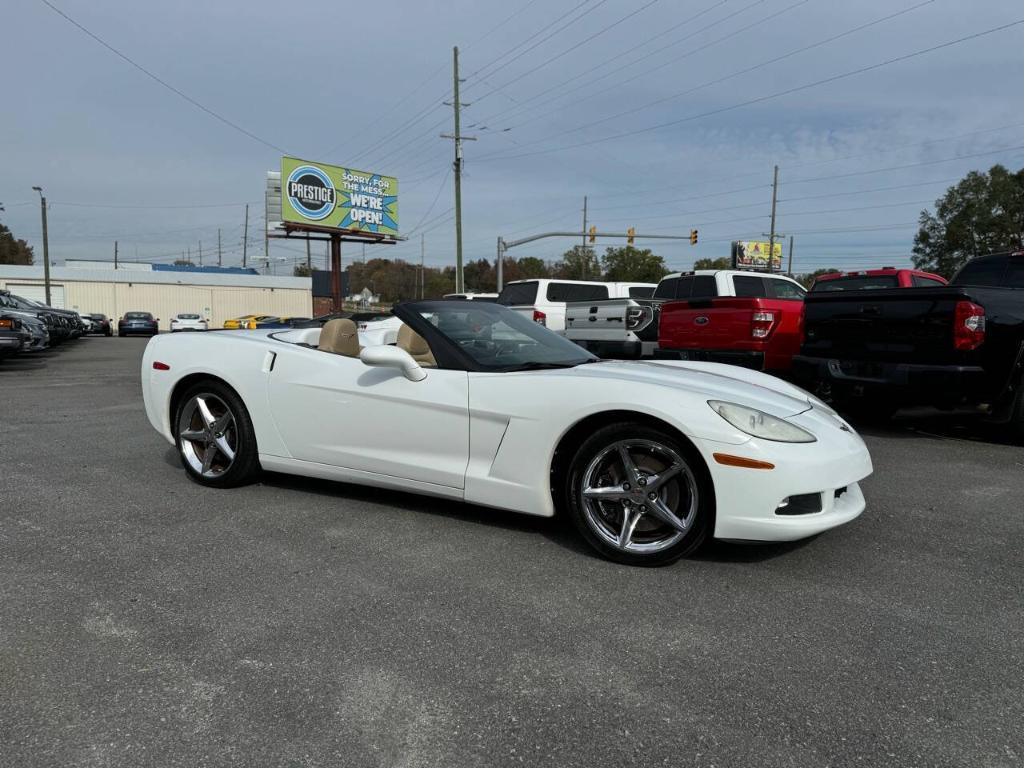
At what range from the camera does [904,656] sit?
2.51 metres

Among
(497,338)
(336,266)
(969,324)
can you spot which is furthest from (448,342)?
(336,266)

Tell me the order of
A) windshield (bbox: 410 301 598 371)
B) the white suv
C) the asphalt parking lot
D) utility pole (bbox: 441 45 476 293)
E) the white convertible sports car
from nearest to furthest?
the asphalt parking lot → the white convertible sports car → windshield (bbox: 410 301 598 371) → the white suv → utility pole (bbox: 441 45 476 293)

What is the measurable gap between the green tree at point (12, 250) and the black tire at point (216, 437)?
350 ft

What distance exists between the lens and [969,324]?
5.99m

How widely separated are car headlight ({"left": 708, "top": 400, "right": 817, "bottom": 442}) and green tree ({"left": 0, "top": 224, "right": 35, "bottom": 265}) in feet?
360

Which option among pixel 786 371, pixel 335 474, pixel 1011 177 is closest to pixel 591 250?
pixel 1011 177

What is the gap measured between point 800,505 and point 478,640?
5.16 ft

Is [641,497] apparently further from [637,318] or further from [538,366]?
[637,318]

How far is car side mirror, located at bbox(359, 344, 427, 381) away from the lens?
3.80 m

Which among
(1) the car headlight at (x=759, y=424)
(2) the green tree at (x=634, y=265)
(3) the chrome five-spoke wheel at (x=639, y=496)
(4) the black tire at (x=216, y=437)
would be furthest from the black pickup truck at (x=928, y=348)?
(2) the green tree at (x=634, y=265)

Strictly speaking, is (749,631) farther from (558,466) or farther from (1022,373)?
(1022,373)

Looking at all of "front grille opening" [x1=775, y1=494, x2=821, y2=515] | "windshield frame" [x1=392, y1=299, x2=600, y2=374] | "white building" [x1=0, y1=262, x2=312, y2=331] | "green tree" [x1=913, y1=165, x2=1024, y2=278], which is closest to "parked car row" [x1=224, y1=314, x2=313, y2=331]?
"windshield frame" [x1=392, y1=299, x2=600, y2=374]

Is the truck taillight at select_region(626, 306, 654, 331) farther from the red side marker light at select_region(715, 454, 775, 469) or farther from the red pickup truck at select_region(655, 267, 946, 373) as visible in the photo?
the red side marker light at select_region(715, 454, 775, 469)

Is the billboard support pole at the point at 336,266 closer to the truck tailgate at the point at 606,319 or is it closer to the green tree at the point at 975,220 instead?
the truck tailgate at the point at 606,319
